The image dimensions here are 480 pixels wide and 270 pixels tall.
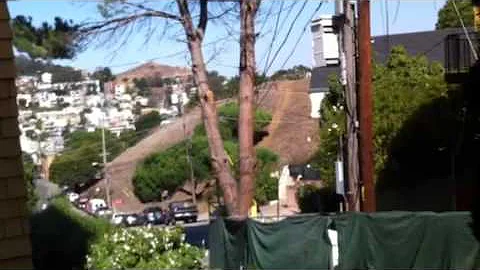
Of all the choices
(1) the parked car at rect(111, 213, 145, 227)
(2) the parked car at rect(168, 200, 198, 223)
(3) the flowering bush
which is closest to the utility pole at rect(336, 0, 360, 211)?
(3) the flowering bush

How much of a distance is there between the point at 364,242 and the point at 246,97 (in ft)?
14.0

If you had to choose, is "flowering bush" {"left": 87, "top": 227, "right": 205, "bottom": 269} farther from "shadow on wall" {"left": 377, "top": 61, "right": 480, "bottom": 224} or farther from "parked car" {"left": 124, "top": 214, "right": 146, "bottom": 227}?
"shadow on wall" {"left": 377, "top": 61, "right": 480, "bottom": 224}

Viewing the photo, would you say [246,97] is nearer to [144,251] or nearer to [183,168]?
[144,251]

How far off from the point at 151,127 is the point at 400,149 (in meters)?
35.6

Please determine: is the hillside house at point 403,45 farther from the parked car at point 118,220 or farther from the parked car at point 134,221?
the parked car at point 134,221

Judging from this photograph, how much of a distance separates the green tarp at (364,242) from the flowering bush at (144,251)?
356 cm

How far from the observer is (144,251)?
16.3 m

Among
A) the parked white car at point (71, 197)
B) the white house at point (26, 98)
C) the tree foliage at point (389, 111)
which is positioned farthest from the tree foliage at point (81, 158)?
the white house at point (26, 98)

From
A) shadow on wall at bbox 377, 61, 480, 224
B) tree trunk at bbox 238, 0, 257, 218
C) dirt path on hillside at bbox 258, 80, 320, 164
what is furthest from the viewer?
dirt path on hillside at bbox 258, 80, 320, 164

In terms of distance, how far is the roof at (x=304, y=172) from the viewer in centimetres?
5550

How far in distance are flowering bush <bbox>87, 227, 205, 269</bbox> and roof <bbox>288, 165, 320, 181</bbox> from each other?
3648 cm

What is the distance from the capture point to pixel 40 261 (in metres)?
11.6

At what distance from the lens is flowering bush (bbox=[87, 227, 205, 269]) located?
15602mm

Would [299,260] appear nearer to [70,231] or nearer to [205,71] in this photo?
[205,71]
